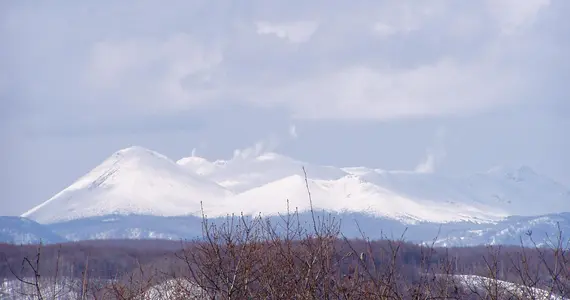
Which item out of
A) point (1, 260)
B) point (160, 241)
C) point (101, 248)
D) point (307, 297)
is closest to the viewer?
point (307, 297)

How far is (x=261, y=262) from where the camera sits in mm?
16469

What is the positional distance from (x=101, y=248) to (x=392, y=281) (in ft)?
476

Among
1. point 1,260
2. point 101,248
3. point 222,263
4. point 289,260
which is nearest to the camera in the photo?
point 289,260

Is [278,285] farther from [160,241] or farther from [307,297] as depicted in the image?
[160,241]

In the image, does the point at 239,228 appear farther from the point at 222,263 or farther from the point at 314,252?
the point at 314,252

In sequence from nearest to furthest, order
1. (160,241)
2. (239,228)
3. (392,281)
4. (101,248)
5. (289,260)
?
1. (392,281)
2. (289,260)
3. (239,228)
4. (101,248)
5. (160,241)

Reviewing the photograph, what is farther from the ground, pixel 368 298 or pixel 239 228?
pixel 239 228

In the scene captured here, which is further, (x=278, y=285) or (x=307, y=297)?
(x=278, y=285)

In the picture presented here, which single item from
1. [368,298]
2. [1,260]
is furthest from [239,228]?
[1,260]

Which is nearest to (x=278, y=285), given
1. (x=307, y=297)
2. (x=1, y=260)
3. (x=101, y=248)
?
(x=307, y=297)

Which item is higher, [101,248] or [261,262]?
[101,248]

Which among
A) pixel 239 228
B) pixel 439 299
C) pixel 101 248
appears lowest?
pixel 439 299

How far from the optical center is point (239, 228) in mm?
17188

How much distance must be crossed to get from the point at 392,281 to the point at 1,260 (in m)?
106
